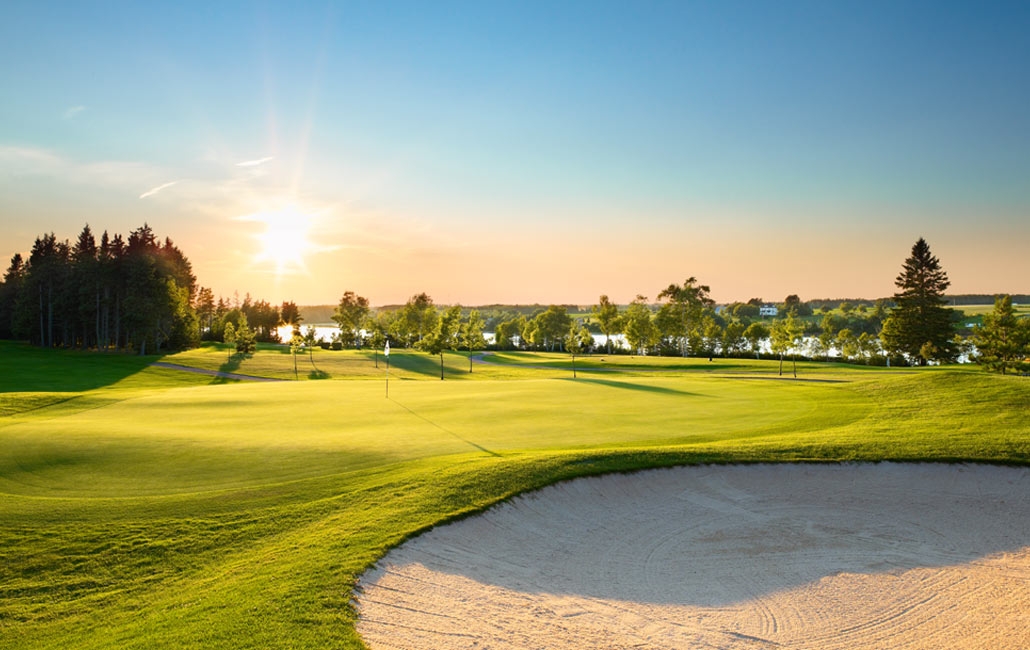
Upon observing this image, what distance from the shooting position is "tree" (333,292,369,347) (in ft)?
324

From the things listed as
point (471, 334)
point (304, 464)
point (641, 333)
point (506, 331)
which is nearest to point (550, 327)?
point (506, 331)

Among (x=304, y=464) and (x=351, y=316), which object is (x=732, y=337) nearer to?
(x=351, y=316)

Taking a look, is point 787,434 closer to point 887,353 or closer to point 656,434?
point 656,434

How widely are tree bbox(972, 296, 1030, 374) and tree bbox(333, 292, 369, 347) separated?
84.4 meters

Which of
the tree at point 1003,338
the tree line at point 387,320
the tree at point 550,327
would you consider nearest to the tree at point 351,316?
the tree line at point 387,320

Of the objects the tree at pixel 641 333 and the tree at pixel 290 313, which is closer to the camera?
the tree at pixel 641 333

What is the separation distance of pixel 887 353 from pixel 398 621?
3471 inches

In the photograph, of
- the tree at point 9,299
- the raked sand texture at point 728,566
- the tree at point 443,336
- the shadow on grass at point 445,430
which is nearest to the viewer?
the raked sand texture at point 728,566

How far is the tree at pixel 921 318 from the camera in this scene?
75438 mm

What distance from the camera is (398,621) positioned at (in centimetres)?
738

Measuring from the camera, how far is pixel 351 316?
10012cm

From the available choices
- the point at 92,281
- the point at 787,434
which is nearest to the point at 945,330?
the point at 787,434

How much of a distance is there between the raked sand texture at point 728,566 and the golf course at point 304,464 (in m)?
0.67

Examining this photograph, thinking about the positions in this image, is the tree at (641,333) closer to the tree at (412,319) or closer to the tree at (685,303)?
the tree at (685,303)
